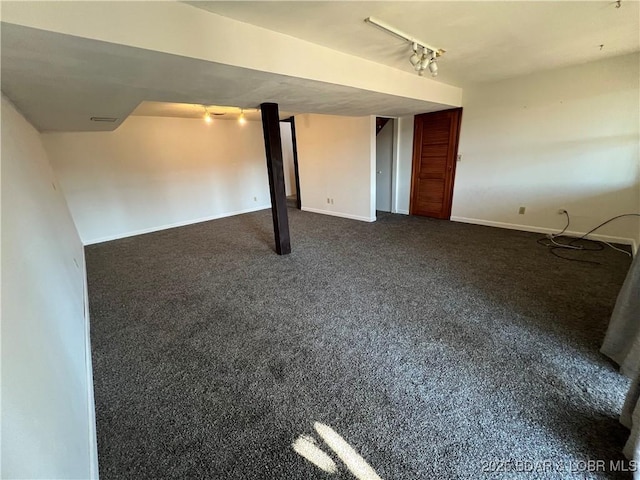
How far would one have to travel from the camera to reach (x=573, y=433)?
131 centimetres

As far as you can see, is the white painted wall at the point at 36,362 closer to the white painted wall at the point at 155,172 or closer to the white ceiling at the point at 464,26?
the white ceiling at the point at 464,26

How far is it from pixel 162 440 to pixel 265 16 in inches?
105

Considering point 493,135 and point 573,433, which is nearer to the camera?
point 573,433

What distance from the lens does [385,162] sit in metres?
5.93

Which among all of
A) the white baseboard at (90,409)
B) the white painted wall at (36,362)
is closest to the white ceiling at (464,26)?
the white painted wall at (36,362)

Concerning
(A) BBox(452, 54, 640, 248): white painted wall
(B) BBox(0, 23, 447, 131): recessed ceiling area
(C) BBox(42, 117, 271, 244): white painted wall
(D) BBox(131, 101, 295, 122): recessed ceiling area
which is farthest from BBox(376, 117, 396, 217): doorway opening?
(C) BBox(42, 117, 271, 244): white painted wall

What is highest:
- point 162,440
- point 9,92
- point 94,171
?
point 9,92

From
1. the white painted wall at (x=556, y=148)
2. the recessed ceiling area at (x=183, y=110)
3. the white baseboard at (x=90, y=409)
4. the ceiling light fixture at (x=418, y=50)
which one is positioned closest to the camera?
the white baseboard at (x=90, y=409)

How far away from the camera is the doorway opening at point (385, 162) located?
564 centimetres

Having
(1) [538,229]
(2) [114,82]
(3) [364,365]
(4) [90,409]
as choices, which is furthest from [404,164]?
(4) [90,409]

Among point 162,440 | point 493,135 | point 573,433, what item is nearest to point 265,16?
point 162,440

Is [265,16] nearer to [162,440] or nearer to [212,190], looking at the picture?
[162,440]

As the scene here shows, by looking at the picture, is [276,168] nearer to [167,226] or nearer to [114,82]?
[114,82]

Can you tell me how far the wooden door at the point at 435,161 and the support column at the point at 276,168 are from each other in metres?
3.14
